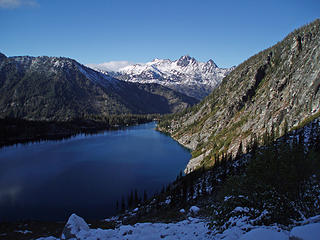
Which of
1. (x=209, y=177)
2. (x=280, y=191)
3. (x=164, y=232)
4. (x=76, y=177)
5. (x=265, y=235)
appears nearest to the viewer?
(x=265, y=235)

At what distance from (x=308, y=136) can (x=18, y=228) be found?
3477 inches

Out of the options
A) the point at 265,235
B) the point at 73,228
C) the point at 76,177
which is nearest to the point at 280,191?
the point at 265,235

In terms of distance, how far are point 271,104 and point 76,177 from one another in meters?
114

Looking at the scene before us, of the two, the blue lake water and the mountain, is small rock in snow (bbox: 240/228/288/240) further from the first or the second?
the mountain

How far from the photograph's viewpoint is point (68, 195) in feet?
257

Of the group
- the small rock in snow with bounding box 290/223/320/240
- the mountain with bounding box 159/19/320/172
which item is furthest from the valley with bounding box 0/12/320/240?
the mountain with bounding box 159/19/320/172

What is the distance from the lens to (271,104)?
413 feet

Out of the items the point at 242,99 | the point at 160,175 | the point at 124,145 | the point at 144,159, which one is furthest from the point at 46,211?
the point at 242,99

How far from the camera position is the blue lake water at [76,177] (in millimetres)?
69750

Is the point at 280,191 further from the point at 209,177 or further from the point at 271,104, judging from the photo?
the point at 271,104

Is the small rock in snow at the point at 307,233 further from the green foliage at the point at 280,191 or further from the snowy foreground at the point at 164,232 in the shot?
the green foliage at the point at 280,191

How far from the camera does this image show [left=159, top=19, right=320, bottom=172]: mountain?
101 meters

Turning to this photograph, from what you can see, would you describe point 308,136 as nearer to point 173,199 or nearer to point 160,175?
point 173,199

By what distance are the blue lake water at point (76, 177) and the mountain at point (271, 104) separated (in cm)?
2521
